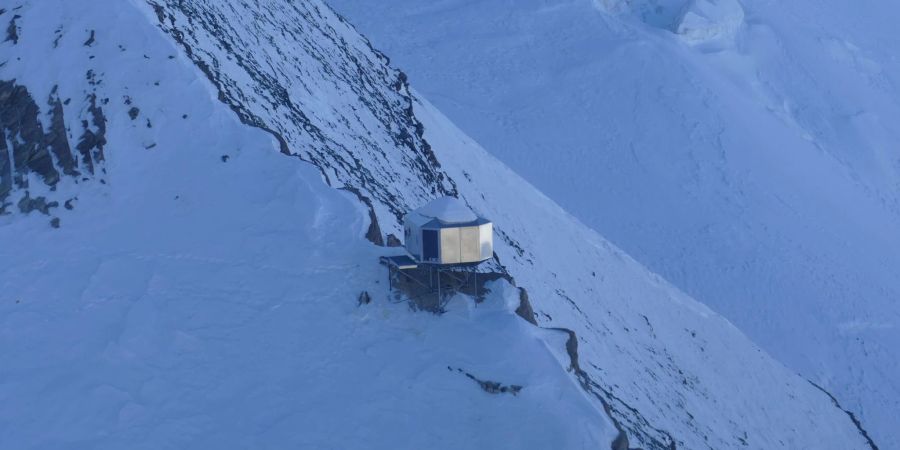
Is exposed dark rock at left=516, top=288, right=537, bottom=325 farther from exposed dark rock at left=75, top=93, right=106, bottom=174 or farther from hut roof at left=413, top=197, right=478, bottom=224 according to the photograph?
exposed dark rock at left=75, top=93, right=106, bottom=174

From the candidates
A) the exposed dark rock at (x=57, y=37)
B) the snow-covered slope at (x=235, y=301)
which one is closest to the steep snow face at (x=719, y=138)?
the snow-covered slope at (x=235, y=301)

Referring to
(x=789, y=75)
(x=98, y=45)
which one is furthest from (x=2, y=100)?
(x=789, y=75)

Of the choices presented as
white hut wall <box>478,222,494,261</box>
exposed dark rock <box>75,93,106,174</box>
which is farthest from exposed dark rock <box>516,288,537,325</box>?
exposed dark rock <box>75,93,106,174</box>

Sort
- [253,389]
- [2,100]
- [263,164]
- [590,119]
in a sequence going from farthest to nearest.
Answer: [590,119], [2,100], [263,164], [253,389]

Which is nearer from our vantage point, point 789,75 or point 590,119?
point 590,119

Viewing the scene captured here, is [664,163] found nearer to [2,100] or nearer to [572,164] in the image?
[572,164]

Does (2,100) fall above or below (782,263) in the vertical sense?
above

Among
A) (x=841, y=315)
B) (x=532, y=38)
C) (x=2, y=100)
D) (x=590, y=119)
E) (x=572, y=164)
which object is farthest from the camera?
(x=532, y=38)
